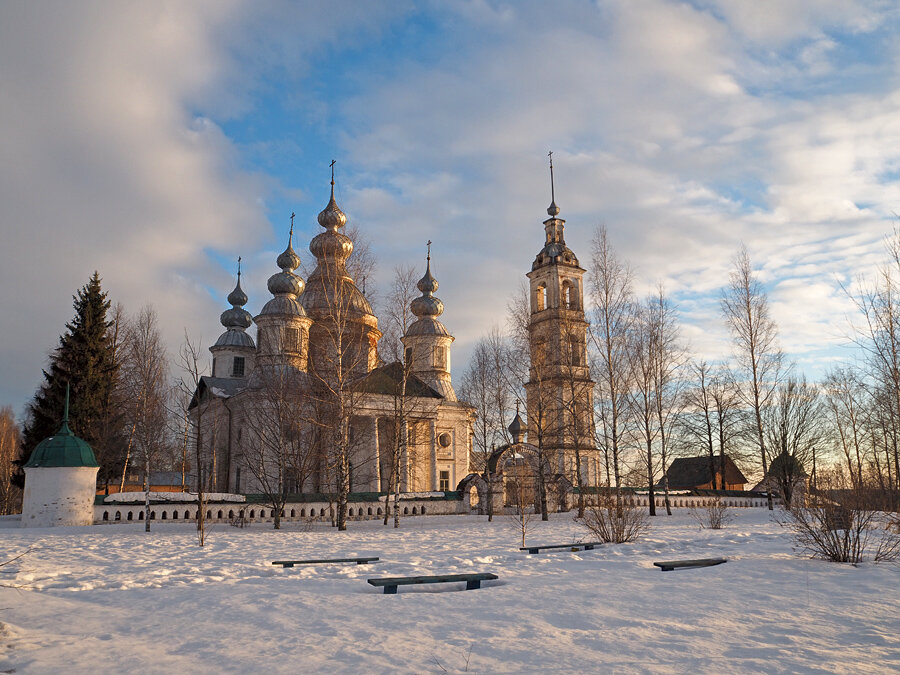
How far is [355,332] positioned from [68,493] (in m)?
10.7

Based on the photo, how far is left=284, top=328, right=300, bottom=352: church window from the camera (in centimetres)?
3728

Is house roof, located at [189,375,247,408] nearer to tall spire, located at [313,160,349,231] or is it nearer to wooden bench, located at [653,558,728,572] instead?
tall spire, located at [313,160,349,231]

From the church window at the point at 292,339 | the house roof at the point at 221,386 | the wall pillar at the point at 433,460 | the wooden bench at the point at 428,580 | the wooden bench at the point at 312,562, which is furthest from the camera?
the house roof at the point at 221,386

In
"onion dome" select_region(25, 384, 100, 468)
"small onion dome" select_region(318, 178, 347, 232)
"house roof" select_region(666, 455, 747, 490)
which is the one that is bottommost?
"house roof" select_region(666, 455, 747, 490)

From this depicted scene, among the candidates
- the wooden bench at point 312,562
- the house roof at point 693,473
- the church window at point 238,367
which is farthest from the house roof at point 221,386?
the house roof at point 693,473

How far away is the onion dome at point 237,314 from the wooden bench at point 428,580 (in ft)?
152

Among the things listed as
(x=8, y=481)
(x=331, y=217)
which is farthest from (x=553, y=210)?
(x=8, y=481)

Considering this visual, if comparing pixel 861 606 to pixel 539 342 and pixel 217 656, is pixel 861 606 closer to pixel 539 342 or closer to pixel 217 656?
pixel 217 656

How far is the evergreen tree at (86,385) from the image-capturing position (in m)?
29.9

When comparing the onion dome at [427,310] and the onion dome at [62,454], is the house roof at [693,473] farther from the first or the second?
the onion dome at [62,454]

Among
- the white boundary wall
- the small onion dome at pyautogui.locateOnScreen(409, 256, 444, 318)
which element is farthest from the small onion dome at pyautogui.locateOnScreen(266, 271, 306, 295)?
the white boundary wall

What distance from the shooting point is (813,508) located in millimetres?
10805

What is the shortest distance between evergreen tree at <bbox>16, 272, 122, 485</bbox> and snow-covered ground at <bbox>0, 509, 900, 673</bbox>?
19.9m

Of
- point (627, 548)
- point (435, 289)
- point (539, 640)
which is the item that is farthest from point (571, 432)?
point (435, 289)
